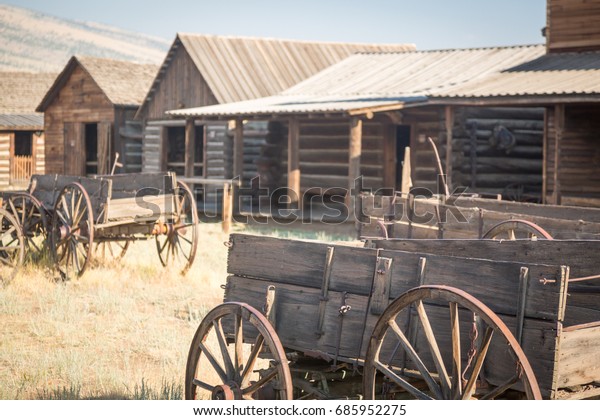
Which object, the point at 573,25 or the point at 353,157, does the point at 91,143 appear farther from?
the point at 573,25

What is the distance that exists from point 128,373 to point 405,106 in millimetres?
11598

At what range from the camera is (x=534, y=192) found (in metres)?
17.8

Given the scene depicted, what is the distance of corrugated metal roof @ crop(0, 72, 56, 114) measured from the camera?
33.3 meters

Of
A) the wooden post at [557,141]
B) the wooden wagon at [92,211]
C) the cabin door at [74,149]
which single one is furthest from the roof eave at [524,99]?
the cabin door at [74,149]

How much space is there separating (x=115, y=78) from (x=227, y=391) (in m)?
24.3

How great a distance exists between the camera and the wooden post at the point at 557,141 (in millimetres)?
13602

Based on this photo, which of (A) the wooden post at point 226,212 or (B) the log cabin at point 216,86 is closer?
(A) the wooden post at point 226,212

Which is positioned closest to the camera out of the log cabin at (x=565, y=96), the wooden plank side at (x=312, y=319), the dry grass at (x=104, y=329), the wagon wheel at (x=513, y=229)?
the wooden plank side at (x=312, y=319)

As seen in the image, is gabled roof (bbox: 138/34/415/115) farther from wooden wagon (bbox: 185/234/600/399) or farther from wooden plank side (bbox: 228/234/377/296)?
wooden wagon (bbox: 185/234/600/399)

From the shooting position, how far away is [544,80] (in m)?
14.7

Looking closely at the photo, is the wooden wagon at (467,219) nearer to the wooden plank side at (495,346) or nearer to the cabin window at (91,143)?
the wooden plank side at (495,346)

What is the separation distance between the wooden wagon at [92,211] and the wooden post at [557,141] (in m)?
6.35

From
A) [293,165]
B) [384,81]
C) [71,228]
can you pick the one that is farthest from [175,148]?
[71,228]

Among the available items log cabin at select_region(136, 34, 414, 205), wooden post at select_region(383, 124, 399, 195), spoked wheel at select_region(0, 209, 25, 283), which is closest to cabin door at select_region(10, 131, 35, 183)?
log cabin at select_region(136, 34, 414, 205)
